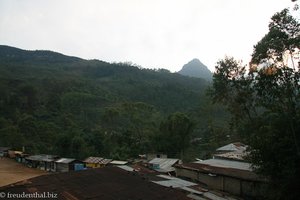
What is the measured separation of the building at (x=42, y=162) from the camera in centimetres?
3912

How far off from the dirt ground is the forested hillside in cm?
629

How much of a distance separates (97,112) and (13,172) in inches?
1819

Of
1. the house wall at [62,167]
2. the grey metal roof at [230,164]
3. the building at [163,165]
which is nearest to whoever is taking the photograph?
the grey metal roof at [230,164]

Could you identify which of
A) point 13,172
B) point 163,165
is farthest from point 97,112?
point 163,165

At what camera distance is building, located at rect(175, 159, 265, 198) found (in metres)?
19.3

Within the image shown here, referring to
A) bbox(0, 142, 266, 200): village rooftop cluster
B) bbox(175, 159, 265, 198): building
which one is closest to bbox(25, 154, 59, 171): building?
bbox(0, 142, 266, 200): village rooftop cluster

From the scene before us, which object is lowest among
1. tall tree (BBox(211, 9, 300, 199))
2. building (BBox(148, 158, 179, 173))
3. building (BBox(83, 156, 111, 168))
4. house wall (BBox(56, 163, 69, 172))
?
house wall (BBox(56, 163, 69, 172))

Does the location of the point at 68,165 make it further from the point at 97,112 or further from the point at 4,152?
the point at 97,112

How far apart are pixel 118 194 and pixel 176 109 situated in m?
79.3

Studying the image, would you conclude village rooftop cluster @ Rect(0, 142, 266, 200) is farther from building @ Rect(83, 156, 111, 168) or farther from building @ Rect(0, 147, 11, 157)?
building @ Rect(0, 147, 11, 157)

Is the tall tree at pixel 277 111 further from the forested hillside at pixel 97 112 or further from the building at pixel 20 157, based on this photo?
the building at pixel 20 157

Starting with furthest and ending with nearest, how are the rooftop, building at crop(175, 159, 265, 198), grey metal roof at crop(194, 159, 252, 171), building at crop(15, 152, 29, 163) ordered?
building at crop(15, 152, 29, 163) → grey metal roof at crop(194, 159, 252, 171) → the rooftop → building at crop(175, 159, 265, 198)

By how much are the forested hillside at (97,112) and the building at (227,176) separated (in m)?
19.8

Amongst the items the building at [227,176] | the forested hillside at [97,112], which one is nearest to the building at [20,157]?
the forested hillside at [97,112]
